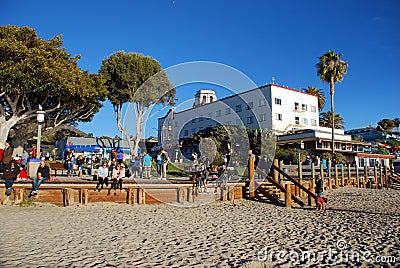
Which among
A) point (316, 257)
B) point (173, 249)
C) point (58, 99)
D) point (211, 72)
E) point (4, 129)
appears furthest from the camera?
point (58, 99)

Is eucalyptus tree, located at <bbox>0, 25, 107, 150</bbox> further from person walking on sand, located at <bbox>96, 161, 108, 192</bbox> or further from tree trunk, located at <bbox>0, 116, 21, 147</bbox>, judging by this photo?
person walking on sand, located at <bbox>96, 161, 108, 192</bbox>

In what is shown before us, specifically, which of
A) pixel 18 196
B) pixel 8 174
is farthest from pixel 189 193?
pixel 8 174

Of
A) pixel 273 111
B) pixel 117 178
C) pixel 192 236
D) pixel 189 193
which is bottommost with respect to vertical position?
pixel 192 236

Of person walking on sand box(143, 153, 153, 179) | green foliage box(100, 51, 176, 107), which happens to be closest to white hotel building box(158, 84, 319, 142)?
green foliage box(100, 51, 176, 107)

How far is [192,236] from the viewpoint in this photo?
27.6 ft

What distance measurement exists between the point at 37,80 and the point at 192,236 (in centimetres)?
1591

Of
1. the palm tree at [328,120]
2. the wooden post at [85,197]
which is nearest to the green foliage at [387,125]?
the palm tree at [328,120]

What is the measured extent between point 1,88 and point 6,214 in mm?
10840

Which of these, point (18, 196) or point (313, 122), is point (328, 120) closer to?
point (313, 122)

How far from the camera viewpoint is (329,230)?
9.25 metres

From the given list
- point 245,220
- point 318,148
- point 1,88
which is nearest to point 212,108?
point 245,220

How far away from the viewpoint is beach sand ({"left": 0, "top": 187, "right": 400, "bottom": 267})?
20.5ft

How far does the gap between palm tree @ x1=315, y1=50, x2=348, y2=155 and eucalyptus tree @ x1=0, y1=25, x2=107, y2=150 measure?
87.5ft

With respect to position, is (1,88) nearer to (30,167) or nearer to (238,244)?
(30,167)
